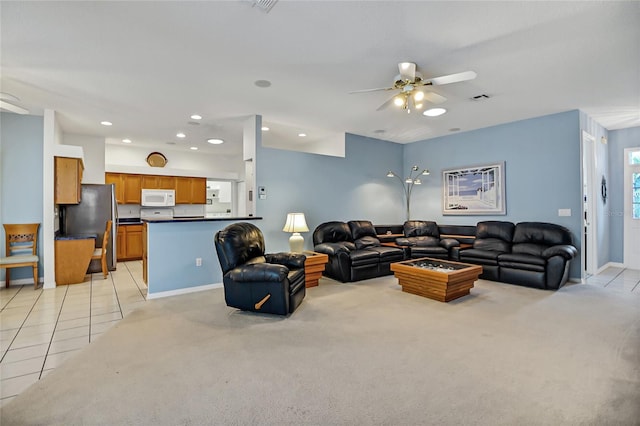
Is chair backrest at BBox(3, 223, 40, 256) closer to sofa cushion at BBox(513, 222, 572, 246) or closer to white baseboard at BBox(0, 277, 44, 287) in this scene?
white baseboard at BBox(0, 277, 44, 287)

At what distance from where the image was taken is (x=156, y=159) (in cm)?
755

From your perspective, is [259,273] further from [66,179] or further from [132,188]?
[132,188]

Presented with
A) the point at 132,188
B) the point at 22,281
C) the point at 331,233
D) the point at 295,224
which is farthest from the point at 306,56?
the point at 132,188

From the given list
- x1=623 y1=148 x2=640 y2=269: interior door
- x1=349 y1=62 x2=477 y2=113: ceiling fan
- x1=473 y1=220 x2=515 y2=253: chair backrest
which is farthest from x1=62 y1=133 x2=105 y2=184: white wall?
x1=623 y1=148 x2=640 y2=269: interior door

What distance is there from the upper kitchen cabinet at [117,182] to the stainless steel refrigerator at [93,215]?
1.02 meters

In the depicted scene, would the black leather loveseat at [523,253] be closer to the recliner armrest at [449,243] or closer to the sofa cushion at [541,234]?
the sofa cushion at [541,234]

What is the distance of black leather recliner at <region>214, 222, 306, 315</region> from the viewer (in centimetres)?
324

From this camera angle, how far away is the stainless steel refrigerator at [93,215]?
5738 mm

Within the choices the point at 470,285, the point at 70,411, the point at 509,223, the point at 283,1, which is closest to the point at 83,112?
the point at 283,1

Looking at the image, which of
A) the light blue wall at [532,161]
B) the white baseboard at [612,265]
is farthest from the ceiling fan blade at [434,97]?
the white baseboard at [612,265]

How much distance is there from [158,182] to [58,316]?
4511 mm

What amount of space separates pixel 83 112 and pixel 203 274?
3173mm

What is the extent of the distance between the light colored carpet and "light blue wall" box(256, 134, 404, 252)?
225 centimetres

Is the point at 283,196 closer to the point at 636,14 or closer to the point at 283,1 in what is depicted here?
the point at 283,1
